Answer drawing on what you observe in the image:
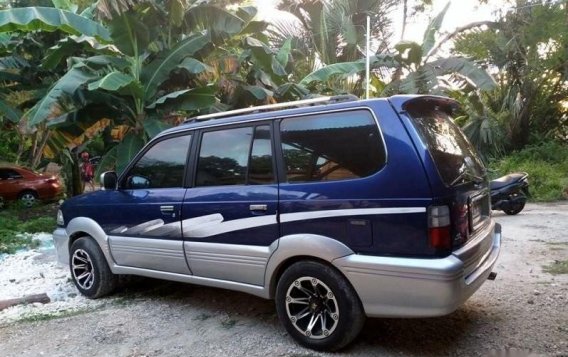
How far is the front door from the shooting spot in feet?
14.0

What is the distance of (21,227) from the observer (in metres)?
9.33

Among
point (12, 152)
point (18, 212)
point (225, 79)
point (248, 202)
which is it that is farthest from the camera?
point (12, 152)

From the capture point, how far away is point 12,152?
64.7ft

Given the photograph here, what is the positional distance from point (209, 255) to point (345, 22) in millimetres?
12556

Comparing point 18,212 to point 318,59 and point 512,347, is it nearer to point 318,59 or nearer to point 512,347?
point 318,59

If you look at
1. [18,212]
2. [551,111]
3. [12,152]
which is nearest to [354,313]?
[18,212]

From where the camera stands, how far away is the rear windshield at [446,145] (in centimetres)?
321

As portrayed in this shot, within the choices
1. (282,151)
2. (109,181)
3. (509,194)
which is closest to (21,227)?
(109,181)

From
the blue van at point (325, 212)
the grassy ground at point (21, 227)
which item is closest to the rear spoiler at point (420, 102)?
the blue van at point (325, 212)

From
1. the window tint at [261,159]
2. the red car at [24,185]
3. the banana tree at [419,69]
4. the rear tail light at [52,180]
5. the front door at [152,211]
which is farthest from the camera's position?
the rear tail light at [52,180]

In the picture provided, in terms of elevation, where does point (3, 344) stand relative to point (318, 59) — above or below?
below

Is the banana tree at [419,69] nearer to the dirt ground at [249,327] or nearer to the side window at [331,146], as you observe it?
the dirt ground at [249,327]

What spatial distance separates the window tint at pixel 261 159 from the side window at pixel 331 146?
0.50 feet

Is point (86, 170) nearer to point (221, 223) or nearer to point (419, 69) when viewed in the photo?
point (419, 69)
